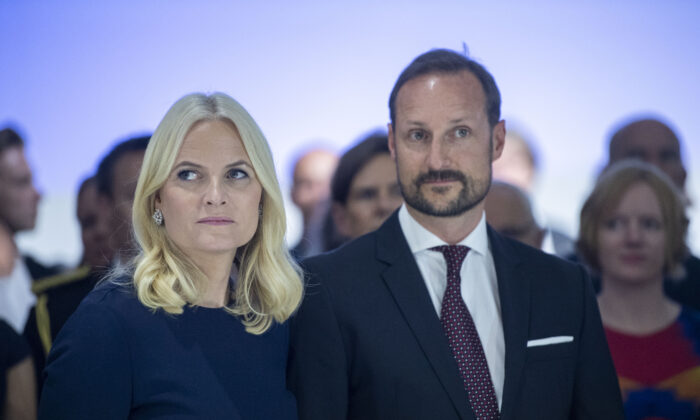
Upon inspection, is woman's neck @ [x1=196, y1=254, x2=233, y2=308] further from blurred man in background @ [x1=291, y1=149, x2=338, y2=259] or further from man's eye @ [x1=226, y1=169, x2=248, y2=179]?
blurred man in background @ [x1=291, y1=149, x2=338, y2=259]

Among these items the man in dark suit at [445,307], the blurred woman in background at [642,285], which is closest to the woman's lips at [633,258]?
the blurred woman in background at [642,285]

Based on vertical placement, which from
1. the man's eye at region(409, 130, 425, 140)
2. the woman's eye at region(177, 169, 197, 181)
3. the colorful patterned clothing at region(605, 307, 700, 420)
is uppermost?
the man's eye at region(409, 130, 425, 140)

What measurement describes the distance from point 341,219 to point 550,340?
142cm

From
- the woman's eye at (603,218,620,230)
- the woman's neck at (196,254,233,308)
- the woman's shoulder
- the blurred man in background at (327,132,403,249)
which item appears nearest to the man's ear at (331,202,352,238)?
the blurred man in background at (327,132,403,249)

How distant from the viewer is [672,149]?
11.8ft

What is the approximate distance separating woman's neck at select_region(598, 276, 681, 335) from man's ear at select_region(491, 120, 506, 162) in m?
1.06

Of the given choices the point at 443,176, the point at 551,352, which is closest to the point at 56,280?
the point at 443,176

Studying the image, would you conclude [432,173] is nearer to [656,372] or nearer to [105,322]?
[105,322]

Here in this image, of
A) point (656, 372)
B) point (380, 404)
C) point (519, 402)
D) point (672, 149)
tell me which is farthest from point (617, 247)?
point (380, 404)

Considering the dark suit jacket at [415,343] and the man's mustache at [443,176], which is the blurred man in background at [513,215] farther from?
the man's mustache at [443,176]

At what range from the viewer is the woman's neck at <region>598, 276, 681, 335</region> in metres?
2.84

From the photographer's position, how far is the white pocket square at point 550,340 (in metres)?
2.04

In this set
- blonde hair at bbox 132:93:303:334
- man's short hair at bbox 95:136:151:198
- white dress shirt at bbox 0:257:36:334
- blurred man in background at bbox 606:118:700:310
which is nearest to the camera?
blonde hair at bbox 132:93:303:334

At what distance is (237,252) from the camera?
2.13m
